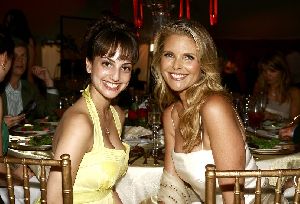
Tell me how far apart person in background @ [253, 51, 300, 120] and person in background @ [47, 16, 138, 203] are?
2.67 m

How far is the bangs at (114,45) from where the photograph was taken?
1.91 meters

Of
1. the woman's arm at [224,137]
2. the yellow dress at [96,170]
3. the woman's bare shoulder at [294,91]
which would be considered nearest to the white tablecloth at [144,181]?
the yellow dress at [96,170]

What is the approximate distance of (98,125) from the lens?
1.83 meters

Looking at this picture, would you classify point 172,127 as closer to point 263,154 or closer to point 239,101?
point 263,154

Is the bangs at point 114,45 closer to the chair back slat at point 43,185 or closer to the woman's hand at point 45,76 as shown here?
the chair back slat at point 43,185

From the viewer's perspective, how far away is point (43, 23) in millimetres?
9625

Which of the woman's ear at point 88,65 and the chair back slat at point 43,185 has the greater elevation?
the woman's ear at point 88,65

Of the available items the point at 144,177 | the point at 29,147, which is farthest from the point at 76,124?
the point at 29,147

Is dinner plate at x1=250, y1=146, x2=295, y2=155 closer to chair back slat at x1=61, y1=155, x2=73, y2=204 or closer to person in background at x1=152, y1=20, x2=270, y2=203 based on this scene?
person in background at x1=152, y1=20, x2=270, y2=203

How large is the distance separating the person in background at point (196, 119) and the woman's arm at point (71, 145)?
57cm

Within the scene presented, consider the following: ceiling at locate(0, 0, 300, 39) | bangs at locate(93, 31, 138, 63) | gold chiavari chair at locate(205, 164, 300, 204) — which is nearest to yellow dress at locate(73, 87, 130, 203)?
bangs at locate(93, 31, 138, 63)

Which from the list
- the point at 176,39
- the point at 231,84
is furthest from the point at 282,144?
the point at 231,84

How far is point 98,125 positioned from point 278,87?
324 centimetres

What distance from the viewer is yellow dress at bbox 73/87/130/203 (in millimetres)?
1802
